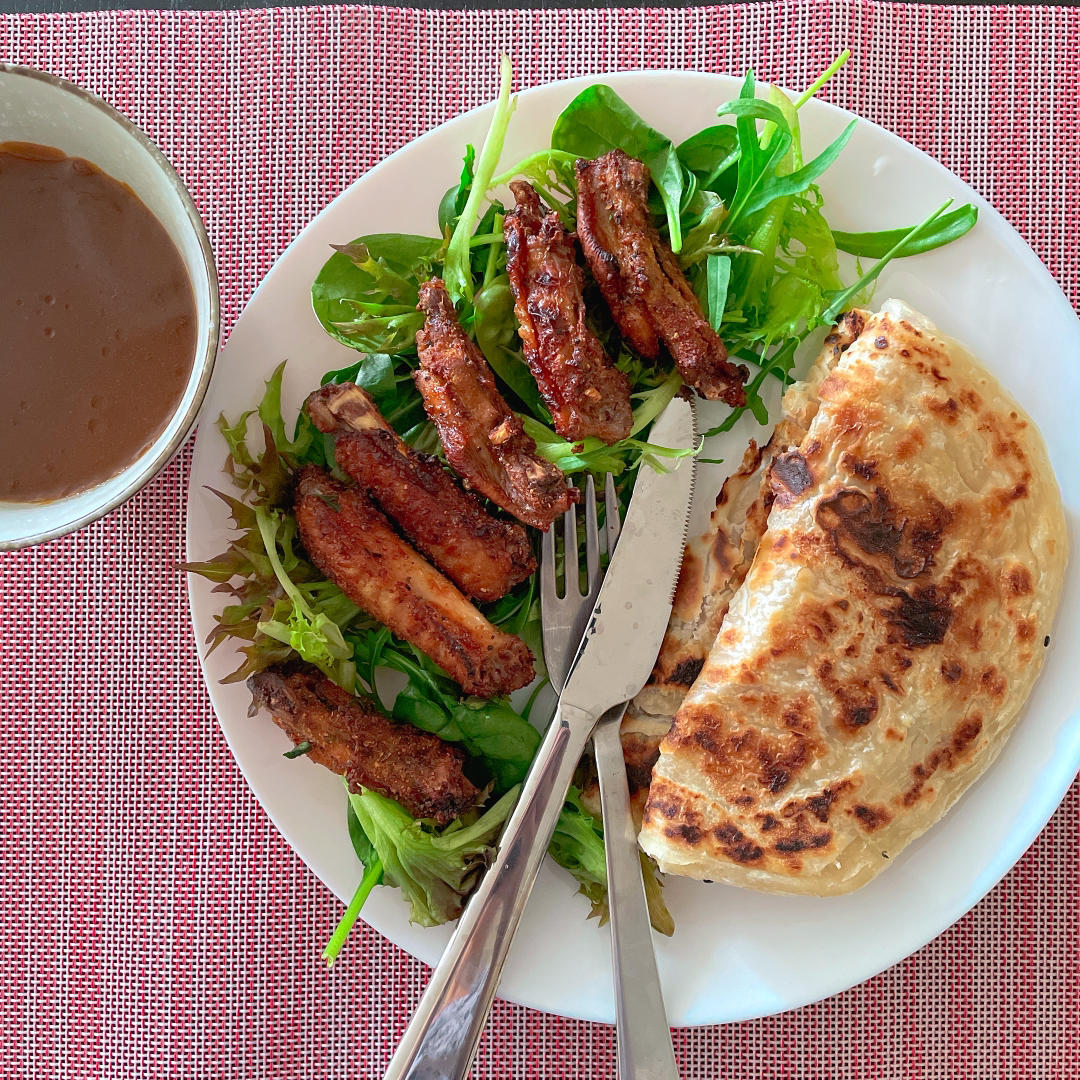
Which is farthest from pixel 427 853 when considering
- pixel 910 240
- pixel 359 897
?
pixel 910 240

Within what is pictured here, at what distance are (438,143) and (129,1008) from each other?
255 centimetres

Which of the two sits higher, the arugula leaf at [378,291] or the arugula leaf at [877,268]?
the arugula leaf at [877,268]

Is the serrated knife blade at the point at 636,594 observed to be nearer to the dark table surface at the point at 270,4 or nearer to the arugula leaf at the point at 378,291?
the arugula leaf at the point at 378,291

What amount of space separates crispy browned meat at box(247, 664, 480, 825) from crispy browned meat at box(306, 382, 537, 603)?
41 centimetres

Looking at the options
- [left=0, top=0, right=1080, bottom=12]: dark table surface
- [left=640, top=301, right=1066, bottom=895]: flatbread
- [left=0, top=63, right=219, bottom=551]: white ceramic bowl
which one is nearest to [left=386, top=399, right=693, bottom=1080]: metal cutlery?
[left=640, top=301, right=1066, bottom=895]: flatbread

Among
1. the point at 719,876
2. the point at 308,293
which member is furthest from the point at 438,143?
the point at 719,876

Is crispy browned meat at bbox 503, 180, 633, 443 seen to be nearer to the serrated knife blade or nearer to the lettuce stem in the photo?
the serrated knife blade

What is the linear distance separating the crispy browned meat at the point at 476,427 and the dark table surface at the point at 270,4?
1.01m

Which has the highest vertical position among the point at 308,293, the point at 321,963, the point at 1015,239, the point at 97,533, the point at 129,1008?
the point at 1015,239

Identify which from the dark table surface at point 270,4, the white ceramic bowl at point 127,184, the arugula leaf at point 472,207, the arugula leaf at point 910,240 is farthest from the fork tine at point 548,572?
the dark table surface at point 270,4

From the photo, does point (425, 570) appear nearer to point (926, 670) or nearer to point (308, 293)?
point (308, 293)

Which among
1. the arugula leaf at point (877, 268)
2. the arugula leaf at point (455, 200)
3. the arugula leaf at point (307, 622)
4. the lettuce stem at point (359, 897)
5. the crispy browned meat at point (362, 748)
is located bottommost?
the lettuce stem at point (359, 897)

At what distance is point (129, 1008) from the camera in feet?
9.39

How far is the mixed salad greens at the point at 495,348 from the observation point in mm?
2436
